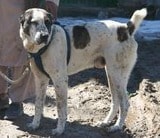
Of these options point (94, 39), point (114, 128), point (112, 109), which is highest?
point (94, 39)

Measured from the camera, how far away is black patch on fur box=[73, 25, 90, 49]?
18.3 ft

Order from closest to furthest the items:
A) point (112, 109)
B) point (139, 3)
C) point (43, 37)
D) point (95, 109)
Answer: point (43, 37) → point (112, 109) → point (95, 109) → point (139, 3)

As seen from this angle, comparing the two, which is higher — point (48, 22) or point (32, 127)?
point (48, 22)

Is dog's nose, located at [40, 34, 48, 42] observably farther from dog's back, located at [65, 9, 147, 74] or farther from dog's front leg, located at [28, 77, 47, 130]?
dog's front leg, located at [28, 77, 47, 130]

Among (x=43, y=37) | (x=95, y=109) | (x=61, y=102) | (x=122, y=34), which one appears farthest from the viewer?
(x=95, y=109)

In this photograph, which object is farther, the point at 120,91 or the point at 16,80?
the point at 16,80

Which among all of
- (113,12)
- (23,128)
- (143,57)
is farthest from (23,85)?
(113,12)

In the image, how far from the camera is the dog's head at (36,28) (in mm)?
5125

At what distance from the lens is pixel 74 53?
18.3 ft

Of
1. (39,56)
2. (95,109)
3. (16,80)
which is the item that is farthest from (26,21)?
(95,109)

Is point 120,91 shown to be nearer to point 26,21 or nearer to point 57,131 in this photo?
point 57,131

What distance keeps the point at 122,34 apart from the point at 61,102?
0.88 metres

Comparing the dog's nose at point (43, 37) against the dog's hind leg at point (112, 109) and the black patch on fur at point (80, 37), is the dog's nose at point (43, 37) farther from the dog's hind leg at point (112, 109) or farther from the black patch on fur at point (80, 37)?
the dog's hind leg at point (112, 109)

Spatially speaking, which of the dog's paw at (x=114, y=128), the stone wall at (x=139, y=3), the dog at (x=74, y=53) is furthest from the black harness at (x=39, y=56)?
the stone wall at (x=139, y=3)
